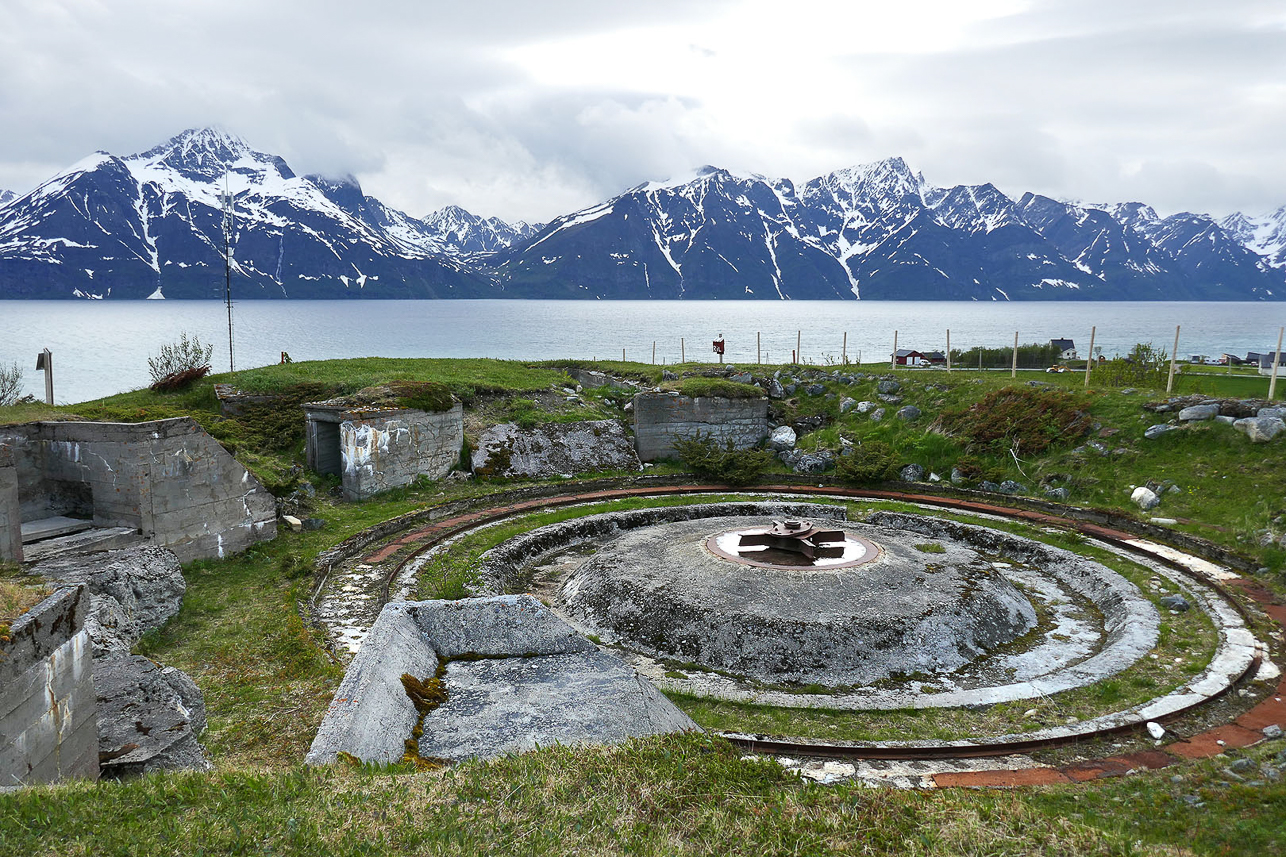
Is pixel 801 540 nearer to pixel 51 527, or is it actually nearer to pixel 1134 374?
pixel 51 527

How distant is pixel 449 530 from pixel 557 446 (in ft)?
24.2

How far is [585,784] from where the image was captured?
577cm

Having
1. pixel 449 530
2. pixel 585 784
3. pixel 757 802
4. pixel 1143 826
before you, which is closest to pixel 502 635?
pixel 585 784

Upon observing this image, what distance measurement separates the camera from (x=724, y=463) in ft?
75.4

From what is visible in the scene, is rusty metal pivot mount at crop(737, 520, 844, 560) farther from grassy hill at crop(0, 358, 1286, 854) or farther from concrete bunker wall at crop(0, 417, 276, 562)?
concrete bunker wall at crop(0, 417, 276, 562)

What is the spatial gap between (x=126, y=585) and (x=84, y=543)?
7.02 feet

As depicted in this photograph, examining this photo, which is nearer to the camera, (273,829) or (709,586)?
(273,829)

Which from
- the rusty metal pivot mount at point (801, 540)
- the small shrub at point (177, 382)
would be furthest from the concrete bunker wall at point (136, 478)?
the small shrub at point (177, 382)

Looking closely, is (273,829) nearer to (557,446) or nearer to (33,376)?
(557,446)

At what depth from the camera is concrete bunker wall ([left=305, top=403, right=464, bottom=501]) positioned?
19922mm

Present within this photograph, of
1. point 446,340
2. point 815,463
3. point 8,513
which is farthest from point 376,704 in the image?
point 446,340

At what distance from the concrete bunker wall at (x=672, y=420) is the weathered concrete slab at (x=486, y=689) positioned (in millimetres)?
17336

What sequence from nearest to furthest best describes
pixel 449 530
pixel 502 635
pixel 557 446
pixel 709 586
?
pixel 502 635
pixel 709 586
pixel 449 530
pixel 557 446

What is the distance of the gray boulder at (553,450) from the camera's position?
76.6ft
